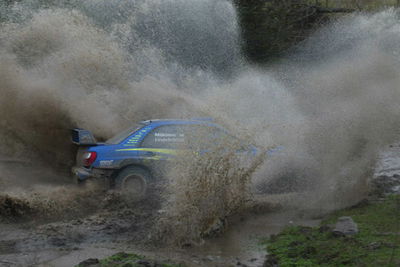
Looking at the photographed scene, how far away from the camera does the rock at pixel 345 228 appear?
7.02 metres

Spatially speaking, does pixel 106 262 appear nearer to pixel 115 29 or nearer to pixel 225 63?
pixel 115 29

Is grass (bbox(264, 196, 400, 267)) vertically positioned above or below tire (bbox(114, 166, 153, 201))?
below

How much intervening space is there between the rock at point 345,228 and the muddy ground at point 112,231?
3.05 ft

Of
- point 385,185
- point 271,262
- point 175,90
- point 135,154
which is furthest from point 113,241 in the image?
point 175,90

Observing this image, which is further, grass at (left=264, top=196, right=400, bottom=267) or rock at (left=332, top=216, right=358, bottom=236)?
rock at (left=332, top=216, right=358, bottom=236)

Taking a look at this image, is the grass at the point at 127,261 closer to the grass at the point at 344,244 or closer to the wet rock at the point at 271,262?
the wet rock at the point at 271,262

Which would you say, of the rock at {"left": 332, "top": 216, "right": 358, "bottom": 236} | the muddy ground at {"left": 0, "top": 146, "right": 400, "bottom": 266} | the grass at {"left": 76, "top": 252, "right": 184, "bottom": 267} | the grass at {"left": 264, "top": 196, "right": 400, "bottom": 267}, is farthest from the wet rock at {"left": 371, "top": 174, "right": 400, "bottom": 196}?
the grass at {"left": 76, "top": 252, "right": 184, "bottom": 267}

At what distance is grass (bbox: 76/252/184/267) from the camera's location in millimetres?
6105

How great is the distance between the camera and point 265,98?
13.6m

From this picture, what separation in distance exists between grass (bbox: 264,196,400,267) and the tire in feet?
10.3

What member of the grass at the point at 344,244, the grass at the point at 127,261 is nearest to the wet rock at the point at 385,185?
the grass at the point at 344,244

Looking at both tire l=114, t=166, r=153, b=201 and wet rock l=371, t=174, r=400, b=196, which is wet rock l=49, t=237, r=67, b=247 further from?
wet rock l=371, t=174, r=400, b=196

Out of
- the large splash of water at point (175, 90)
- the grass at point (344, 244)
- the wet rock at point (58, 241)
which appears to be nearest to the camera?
the grass at point (344, 244)

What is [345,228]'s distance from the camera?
7.16 m
